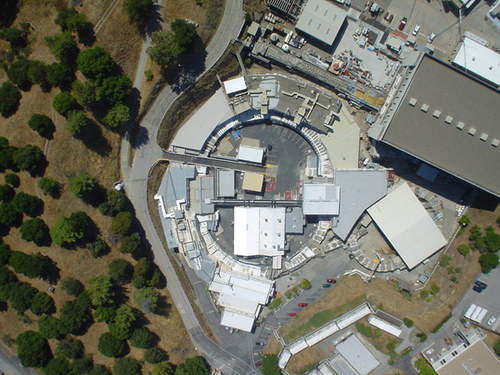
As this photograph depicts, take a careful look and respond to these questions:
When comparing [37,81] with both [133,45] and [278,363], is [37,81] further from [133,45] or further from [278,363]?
[278,363]

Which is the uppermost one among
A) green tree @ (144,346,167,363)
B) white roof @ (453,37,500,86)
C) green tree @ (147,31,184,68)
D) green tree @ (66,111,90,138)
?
white roof @ (453,37,500,86)

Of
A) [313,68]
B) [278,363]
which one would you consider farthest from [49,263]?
[313,68]

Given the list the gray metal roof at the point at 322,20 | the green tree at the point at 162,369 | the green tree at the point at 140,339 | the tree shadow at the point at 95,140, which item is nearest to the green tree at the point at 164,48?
the tree shadow at the point at 95,140

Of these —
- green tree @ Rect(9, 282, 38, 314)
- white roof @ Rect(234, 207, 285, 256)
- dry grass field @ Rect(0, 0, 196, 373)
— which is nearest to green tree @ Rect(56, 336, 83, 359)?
dry grass field @ Rect(0, 0, 196, 373)

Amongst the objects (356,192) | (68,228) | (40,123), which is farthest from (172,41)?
(356,192)

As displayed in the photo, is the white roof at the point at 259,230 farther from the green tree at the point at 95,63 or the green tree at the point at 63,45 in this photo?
the green tree at the point at 63,45

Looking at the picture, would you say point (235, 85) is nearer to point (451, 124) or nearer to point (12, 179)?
point (451, 124)

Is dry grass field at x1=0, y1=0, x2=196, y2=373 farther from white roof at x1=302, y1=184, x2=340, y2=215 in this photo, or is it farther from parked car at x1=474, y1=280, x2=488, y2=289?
parked car at x1=474, y1=280, x2=488, y2=289
